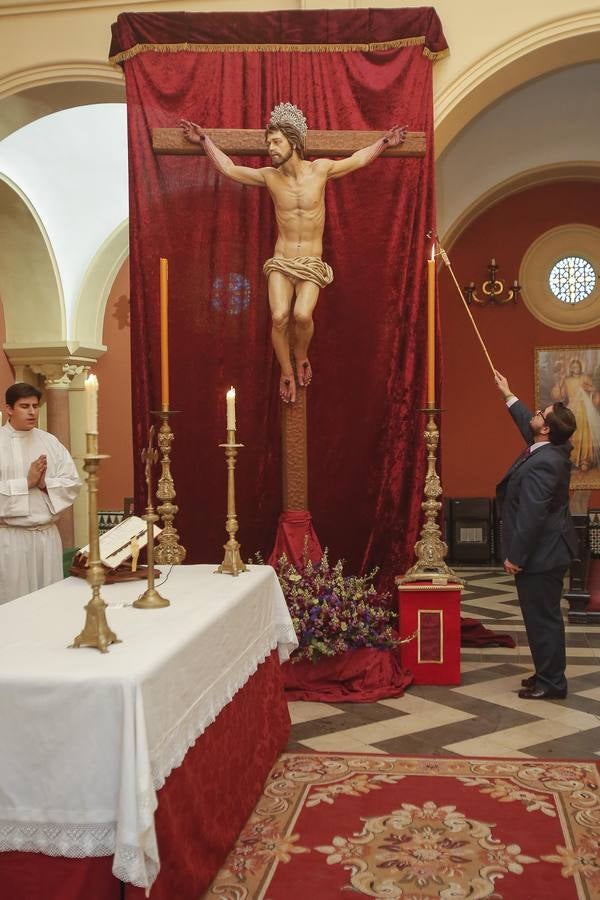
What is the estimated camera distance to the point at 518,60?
6152mm

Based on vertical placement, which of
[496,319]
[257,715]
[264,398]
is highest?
[496,319]

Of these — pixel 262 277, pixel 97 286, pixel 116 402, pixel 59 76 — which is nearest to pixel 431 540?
pixel 262 277

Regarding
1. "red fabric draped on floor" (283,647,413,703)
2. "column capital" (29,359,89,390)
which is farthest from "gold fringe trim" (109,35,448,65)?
"column capital" (29,359,89,390)

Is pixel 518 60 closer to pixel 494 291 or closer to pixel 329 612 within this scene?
pixel 329 612

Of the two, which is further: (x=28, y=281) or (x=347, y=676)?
(x=28, y=281)

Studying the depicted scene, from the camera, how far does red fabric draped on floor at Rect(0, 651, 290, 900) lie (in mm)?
2502

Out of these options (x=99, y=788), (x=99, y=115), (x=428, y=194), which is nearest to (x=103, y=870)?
(x=99, y=788)

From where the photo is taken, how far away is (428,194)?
6.15 meters

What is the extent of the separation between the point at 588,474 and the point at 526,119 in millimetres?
4283

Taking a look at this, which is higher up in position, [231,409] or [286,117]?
[286,117]

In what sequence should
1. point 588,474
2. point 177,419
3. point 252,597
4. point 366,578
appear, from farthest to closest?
1. point 588,474
2. point 177,419
3. point 366,578
4. point 252,597

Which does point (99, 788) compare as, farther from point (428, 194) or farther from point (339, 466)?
point (428, 194)

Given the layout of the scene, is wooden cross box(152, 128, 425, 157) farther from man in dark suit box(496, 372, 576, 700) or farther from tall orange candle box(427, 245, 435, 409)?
man in dark suit box(496, 372, 576, 700)

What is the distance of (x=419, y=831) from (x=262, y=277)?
375cm
